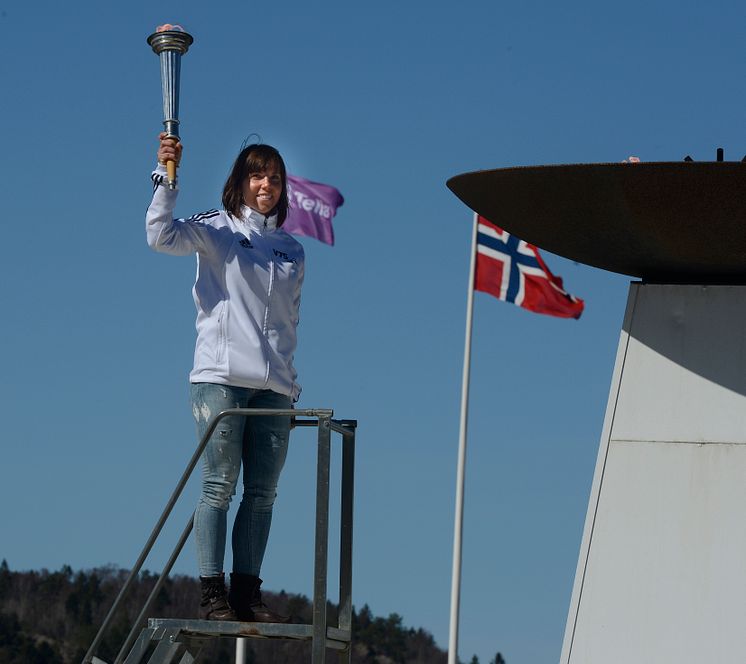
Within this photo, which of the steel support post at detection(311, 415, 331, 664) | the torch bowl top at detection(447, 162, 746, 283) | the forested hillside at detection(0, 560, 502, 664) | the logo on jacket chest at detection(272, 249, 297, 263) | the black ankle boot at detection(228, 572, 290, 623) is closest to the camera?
the steel support post at detection(311, 415, 331, 664)

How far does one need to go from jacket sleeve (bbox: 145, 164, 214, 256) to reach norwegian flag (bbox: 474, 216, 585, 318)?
1565 cm

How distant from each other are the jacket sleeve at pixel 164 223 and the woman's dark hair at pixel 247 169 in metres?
0.43

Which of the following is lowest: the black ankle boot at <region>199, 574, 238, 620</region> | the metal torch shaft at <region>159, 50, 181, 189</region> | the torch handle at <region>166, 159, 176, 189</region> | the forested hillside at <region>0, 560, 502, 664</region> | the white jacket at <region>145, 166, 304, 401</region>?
the forested hillside at <region>0, 560, 502, 664</region>

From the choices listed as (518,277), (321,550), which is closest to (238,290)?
(321,550)

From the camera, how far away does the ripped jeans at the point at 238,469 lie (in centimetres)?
738

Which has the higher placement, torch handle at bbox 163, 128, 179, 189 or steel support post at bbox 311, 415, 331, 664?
torch handle at bbox 163, 128, 179, 189

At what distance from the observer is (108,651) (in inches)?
1953

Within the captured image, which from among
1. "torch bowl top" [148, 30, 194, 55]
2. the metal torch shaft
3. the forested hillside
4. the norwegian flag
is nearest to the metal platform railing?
the metal torch shaft

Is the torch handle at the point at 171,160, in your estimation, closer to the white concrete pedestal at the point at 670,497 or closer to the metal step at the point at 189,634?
the metal step at the point at 189,634

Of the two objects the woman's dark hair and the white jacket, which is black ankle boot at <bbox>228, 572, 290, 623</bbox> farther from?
the woman's dark hair

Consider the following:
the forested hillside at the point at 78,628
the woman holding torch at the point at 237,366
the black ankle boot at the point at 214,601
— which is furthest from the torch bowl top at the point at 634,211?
the forested hillside at the point at 78,628

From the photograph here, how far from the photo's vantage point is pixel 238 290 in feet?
24.9

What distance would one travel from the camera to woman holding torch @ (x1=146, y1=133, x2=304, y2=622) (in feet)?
24.2

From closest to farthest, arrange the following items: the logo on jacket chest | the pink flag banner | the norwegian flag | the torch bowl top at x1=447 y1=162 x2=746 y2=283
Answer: the logo on jacket chest < the torch bowl top at x1=447 y1=162 x2=746 y2=283 < the norwegian flag < the pink flag banner
